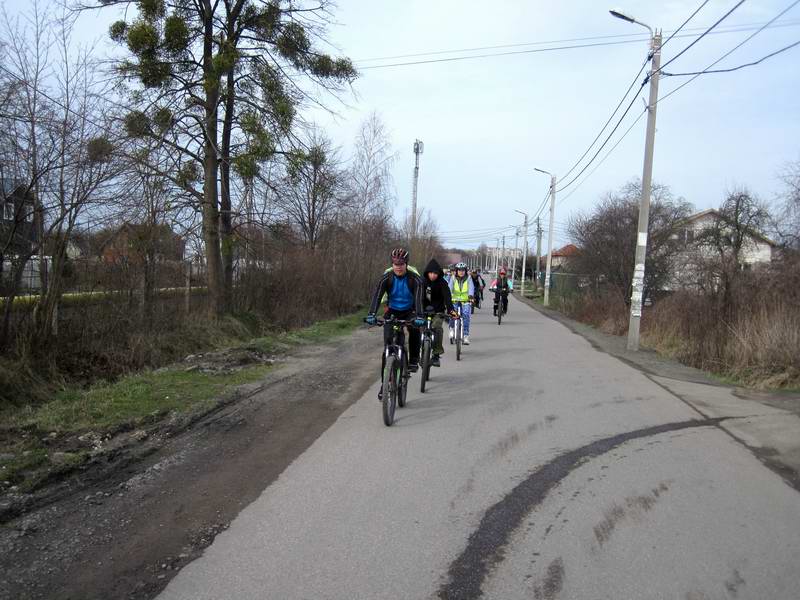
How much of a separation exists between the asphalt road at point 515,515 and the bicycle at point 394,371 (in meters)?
0.24

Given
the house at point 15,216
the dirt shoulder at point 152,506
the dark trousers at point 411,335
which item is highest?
the house at point 15,216

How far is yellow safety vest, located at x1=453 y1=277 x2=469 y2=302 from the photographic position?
42.9 feet

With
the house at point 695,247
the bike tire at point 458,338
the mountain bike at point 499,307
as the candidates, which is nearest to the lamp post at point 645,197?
the house at point 695,247

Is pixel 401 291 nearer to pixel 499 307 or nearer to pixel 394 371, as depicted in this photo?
pixel 394 371

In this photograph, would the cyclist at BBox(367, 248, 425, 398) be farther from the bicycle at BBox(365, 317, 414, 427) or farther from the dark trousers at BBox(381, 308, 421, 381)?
the bicycle at BBox(365, 317, 414, 427)

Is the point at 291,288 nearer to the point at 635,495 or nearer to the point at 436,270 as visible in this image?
the point at 436,270

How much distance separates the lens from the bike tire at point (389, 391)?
21.3ft

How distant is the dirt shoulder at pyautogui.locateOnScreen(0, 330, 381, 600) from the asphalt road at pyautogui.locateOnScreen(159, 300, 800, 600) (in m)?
0.21

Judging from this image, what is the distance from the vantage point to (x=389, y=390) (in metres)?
6.57

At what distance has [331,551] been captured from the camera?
369 cm

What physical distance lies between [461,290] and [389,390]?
6907 millimetres

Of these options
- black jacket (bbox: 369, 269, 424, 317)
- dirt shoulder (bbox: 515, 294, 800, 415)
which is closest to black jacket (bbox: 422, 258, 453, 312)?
black jacket (bbox: 369, 269, 424, 317)

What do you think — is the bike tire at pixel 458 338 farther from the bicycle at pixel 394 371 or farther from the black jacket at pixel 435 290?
the bicycle at pixel 394 371

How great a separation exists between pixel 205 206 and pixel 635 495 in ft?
42.0
